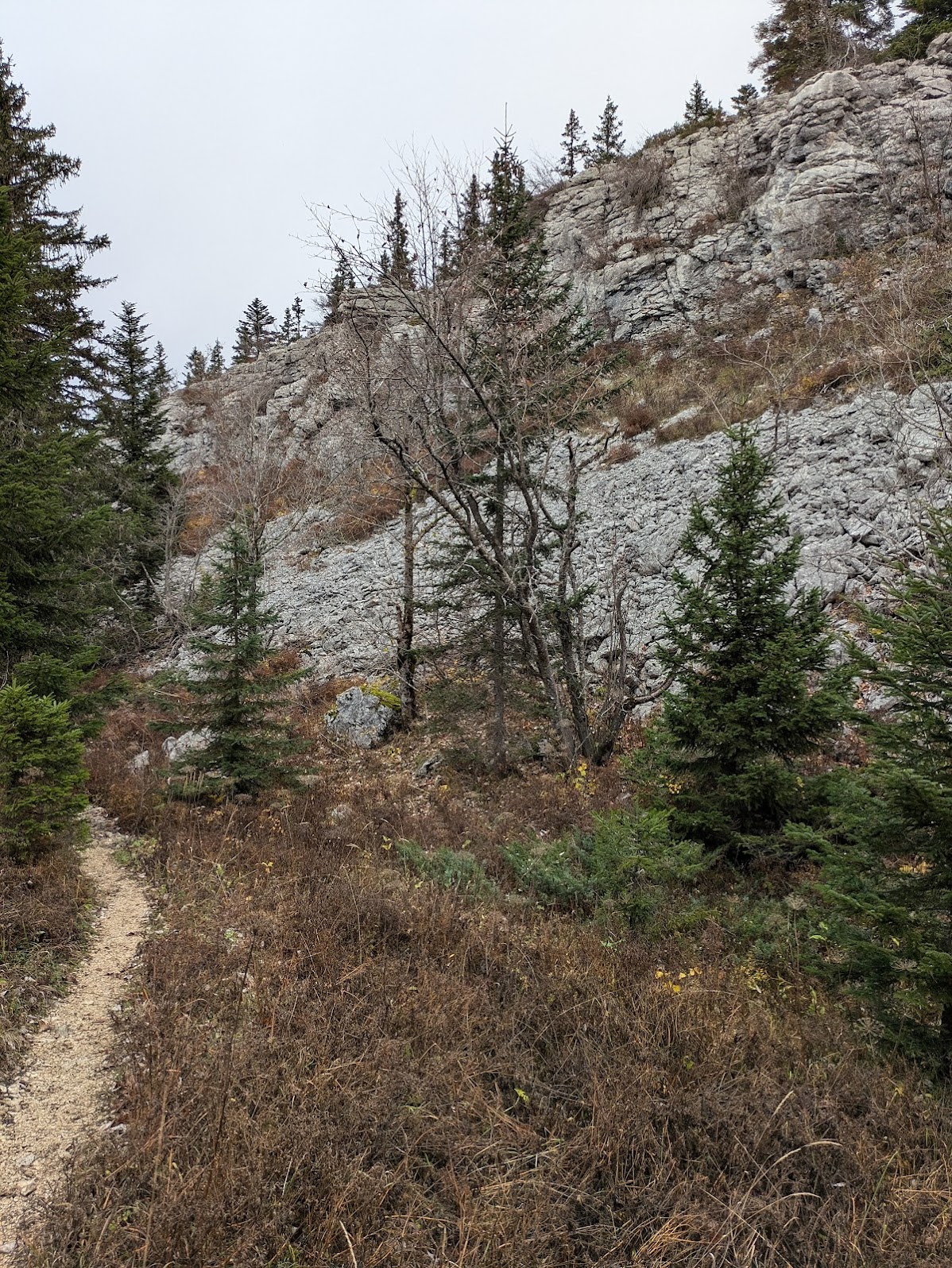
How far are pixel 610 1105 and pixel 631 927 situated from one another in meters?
2.60

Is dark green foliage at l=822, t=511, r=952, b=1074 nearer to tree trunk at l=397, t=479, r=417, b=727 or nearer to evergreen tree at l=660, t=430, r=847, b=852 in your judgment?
evergreen tree at l=660, t=430, r=847, b=852

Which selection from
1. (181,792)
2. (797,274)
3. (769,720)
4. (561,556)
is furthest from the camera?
(797,274)

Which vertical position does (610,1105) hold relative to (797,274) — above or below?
below

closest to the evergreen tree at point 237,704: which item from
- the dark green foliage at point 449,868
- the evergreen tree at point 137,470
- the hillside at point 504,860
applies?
the hillside at point 504,860

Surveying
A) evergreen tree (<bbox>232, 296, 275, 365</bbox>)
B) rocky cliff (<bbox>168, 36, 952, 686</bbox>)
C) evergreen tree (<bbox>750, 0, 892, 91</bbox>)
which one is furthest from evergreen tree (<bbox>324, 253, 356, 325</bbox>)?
evergreen tree (<bbox>232, 296, 275, 365</bbox>)

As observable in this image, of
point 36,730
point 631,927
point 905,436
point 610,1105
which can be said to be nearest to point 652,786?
point 631,927

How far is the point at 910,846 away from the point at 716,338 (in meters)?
23.5

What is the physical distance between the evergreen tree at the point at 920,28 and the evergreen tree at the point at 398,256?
109 ft

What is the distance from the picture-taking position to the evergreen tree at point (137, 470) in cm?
2338

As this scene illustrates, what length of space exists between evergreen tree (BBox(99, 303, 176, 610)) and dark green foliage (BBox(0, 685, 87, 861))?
18.2 m

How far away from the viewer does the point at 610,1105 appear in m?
3.56

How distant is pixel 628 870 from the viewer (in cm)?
652

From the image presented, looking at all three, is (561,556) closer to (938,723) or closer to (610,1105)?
(938,723)

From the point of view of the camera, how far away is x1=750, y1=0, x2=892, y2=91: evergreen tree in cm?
3180
